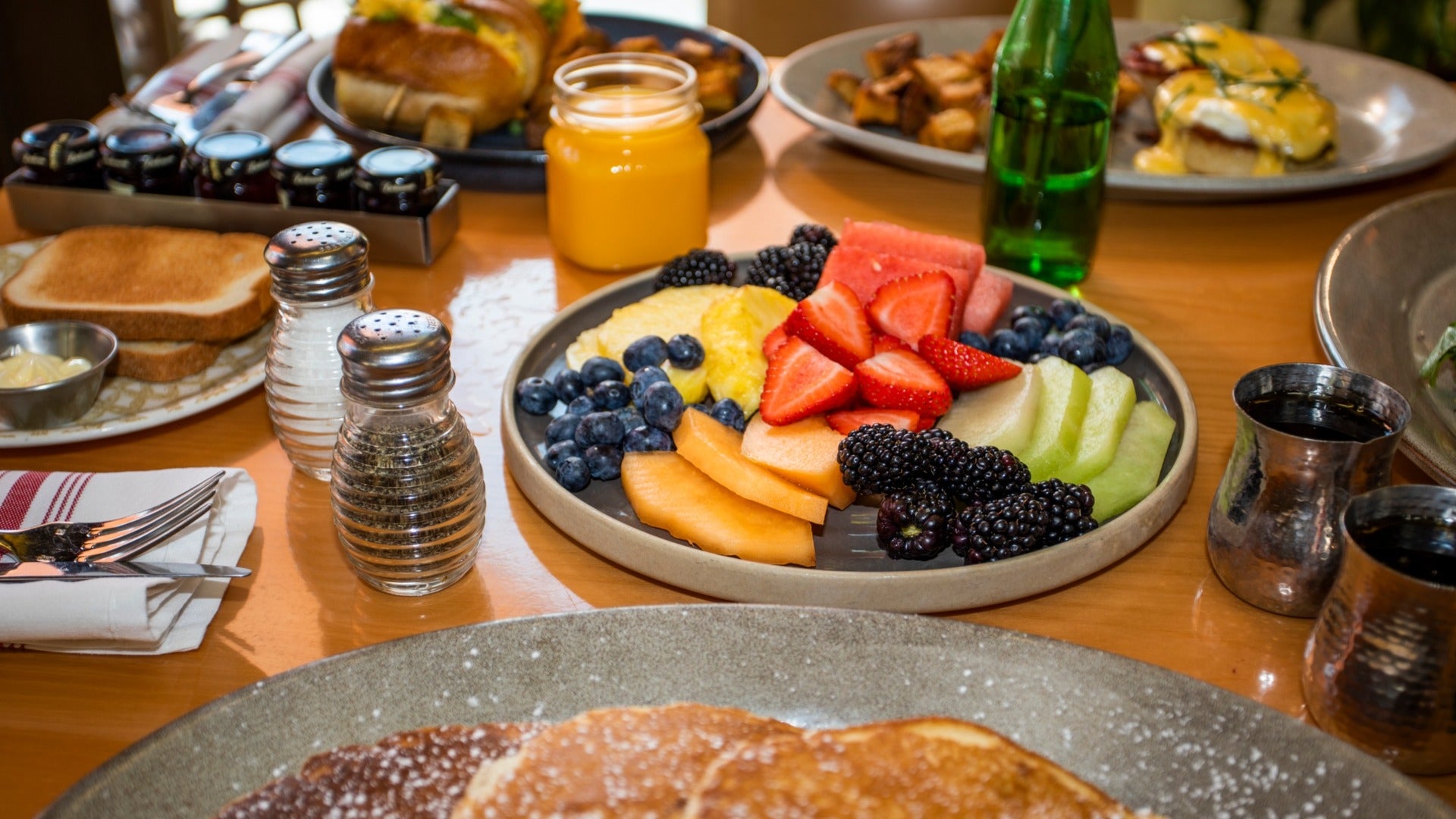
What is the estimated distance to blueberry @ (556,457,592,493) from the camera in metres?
1.21

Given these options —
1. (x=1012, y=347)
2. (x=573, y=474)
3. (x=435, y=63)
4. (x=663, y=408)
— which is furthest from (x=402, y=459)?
(x=435, y=63)

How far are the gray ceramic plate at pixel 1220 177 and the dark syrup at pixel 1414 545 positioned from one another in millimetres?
1059

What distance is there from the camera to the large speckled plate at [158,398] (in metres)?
1.31

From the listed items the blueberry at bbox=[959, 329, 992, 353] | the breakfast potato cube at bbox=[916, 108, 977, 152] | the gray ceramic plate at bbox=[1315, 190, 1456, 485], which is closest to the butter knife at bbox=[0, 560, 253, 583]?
the blueberry at bbox=[959, 329, 992, 353]

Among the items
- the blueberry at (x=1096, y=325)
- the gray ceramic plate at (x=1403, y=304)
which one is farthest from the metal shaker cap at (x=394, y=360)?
the gray ceramic plate at (x=1403, y=304)

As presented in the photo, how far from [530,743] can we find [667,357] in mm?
604

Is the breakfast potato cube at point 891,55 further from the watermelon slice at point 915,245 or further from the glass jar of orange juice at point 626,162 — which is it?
the watermelon slice at point 915,245

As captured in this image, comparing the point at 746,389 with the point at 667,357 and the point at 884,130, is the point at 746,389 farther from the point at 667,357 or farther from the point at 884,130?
the point at 884,130

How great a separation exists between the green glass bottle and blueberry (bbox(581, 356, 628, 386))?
0.67 metres

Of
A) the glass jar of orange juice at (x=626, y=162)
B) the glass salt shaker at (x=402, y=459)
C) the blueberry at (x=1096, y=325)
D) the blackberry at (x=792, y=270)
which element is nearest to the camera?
the glass salt shaker at (x=402, y=459)

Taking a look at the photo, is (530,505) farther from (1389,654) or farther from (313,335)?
(1389,654)

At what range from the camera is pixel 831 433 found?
4.12 ft

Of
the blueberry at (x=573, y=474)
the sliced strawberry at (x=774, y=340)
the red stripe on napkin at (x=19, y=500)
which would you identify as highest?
the sliced strawberry at (x=774, y=340)

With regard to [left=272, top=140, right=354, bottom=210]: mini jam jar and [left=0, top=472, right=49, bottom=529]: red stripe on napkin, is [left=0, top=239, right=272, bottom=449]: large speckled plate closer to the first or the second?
[left=0, top=472, right=49, bottom=529]: red stripe on napkin
